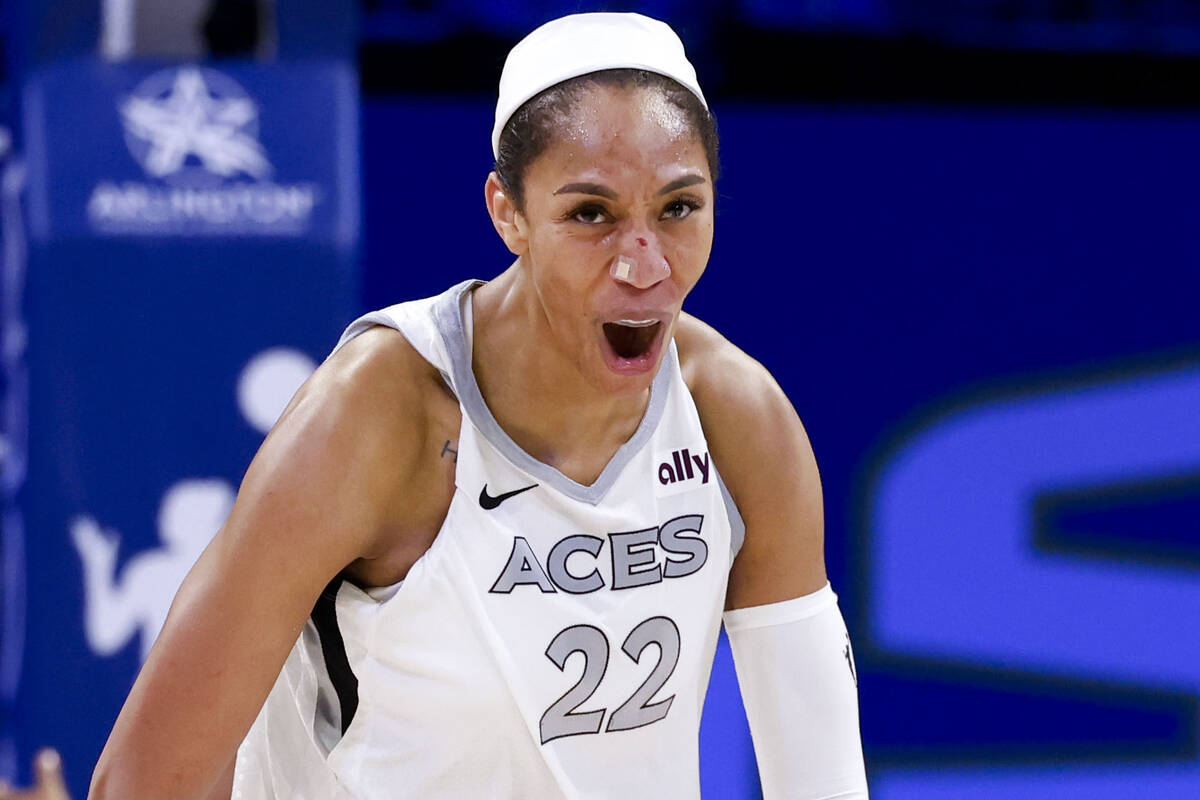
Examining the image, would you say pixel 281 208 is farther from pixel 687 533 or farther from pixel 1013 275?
pixel 1013 275

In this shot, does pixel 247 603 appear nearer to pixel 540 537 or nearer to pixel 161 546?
pixel 540 537

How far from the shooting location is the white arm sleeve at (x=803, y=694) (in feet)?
5.53

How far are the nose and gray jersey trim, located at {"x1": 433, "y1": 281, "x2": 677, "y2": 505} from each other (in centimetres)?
19

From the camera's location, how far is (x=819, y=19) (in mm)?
3811

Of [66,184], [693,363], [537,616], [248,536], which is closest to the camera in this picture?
[248,536]

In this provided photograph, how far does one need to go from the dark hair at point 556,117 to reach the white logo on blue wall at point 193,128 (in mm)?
1480

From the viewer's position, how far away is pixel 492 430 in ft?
5.03

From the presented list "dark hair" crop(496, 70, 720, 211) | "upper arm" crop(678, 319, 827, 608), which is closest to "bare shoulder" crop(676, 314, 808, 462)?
"upper arm" crop(678, 319, 827, 608)

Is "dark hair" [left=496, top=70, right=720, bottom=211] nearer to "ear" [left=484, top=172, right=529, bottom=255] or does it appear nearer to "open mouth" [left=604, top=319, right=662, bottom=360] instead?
"ear" [left=484, top=172, right=529, bottom=255]

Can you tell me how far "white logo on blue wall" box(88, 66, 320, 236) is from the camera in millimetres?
2830

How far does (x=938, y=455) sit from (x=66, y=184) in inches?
83.4

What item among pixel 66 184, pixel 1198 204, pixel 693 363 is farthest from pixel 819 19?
pixel 693 363

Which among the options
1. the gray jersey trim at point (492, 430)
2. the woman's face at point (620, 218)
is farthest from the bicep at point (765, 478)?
the woman's face at point (620, 218)

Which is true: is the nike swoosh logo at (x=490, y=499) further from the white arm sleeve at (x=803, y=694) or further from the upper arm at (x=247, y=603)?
the white arm sleeve at (x=803, y=694)
